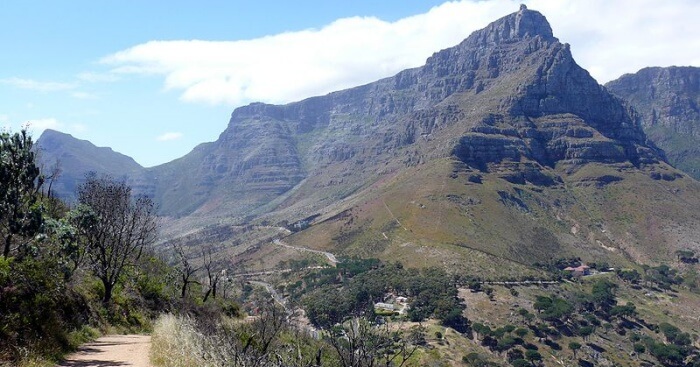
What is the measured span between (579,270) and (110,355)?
166 metres

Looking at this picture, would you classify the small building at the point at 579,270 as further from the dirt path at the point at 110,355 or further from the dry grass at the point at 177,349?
the dry grass at the point at 177,349

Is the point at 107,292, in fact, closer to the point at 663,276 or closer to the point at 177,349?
the point at 177,349

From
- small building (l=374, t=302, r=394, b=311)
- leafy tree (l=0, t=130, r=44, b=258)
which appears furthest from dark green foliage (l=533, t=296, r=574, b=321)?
leafy tree (l=0, t=130, r=44, b=258)

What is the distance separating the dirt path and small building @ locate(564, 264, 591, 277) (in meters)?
158

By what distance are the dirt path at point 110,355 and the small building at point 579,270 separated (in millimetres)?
158179

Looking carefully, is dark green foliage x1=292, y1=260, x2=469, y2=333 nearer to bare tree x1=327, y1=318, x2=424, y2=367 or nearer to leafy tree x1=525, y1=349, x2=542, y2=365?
leafy tree x1=525, y1=349, x2=542, y2=365

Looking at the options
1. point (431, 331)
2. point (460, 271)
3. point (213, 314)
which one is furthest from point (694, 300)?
point (213, 314)

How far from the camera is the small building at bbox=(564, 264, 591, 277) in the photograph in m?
155

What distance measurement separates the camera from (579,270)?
15850 cm

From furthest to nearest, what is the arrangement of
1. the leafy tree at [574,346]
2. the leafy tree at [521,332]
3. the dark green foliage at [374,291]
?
1. the dark green foliage at [374,291]
2. the leafy tree at [521,332]
3. the leafy tree at [574,346]

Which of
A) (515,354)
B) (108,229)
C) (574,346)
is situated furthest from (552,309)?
(108,229)

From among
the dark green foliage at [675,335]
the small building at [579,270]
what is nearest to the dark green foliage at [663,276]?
the small building at [579,270]

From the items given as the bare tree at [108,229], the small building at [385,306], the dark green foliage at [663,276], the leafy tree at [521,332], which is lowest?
the dark green foliage at [663,276]

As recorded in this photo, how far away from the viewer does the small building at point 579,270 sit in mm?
155375
